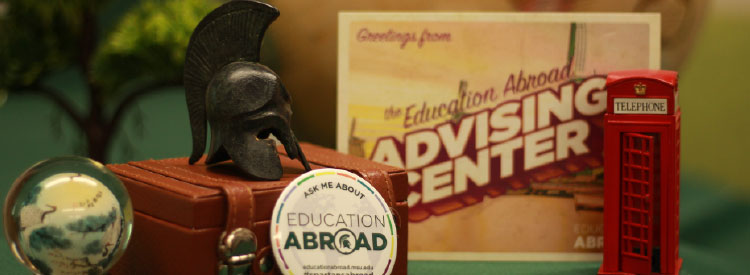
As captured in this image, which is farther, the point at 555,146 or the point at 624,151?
the point at 555,146

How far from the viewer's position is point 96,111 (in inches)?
88.3

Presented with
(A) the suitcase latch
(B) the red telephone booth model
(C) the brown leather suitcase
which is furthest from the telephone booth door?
(A) the suitcase latch

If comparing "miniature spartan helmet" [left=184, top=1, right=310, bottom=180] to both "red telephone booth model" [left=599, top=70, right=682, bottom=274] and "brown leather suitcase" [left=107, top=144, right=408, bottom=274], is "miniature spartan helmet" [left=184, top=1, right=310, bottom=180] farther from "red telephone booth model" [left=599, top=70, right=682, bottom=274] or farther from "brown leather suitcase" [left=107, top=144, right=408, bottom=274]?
"red telephone booth model" [left=599, top=70, right=682, bottom=274]

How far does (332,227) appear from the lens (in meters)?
1.41

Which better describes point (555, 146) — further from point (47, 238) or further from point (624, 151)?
point (47, 238)

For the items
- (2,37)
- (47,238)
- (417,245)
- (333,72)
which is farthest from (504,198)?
(2,37)

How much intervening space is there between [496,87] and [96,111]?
1.09 metres

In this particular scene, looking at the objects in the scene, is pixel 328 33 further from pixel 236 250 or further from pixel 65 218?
pixel 65 218

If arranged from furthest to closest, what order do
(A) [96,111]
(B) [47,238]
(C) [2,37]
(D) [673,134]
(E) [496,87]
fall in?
(A) [96,111]
(C) [2,37]
(E) [496,87]
(D) [673,134]
(B) [47,238]

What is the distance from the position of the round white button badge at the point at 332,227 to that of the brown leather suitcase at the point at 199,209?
0.03 meters

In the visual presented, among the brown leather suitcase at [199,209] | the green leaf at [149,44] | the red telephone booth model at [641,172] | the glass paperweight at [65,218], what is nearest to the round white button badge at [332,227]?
the brown leather suitcase at [199,209]

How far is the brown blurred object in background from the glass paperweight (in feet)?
3.07

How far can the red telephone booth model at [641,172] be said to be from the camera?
1.70 meters

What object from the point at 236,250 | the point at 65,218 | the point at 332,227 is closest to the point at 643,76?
the point at 332,227
